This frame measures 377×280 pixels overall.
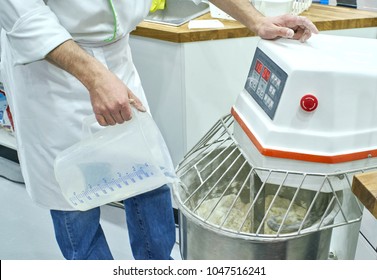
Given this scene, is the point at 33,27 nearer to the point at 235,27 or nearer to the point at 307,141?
the point at 307,141

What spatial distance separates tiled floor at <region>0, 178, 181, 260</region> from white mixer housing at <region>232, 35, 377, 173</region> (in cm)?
102

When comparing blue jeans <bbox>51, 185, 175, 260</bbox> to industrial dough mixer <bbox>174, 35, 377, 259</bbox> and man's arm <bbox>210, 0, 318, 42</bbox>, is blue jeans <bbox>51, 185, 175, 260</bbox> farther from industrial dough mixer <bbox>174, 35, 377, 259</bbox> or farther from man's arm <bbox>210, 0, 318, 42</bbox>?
man's arm <bbox>210, 0, 318, 42</bbox>

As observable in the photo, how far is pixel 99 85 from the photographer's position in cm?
98

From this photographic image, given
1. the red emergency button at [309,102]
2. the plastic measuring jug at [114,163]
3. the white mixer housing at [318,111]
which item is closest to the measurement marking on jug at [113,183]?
the plastic measuring jug at [114,163]

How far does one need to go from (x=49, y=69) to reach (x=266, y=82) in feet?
1.77

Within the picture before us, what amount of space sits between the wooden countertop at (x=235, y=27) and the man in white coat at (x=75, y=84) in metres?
0.27

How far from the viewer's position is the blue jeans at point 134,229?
1374mm

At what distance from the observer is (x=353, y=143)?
96 cm

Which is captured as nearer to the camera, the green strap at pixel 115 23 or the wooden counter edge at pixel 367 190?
the wooden counter edge at pixel 367 190

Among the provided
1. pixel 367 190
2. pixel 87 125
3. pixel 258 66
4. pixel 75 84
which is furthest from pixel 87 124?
pixel 367 190

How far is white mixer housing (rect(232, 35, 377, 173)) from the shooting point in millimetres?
925

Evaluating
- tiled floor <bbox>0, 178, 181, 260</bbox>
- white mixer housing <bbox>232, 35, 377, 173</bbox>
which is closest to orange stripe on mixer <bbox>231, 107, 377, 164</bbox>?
white mixer housing <bbox>232, 35, 377, 173</bbox>

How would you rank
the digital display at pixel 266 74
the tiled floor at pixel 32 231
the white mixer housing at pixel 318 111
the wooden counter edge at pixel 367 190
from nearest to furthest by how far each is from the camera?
the wooden counter edge at pixel 367 190, the white mixer housing at pixel 318 111, the digital display at pixel 266 74, the tiled floor at pixel 32 231

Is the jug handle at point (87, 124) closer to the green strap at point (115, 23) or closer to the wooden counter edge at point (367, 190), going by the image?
the green strap at point (115, 23)
